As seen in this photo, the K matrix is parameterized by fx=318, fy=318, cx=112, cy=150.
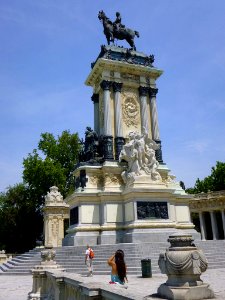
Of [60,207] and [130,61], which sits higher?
[130,61]

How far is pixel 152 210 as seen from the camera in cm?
2102

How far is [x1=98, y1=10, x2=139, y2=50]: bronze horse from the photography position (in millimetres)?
28438

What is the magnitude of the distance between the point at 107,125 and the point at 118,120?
1024 millimetres

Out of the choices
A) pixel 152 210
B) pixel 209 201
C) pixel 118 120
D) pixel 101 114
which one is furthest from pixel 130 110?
pixel 209 201

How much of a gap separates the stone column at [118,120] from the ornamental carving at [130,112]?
3.10 feet

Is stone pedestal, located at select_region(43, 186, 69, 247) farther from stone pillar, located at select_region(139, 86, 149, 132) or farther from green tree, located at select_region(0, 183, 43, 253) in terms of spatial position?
stone pillar, located at select_region(139, 86, 149, 132)

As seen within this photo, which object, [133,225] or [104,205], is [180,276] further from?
[104,205]

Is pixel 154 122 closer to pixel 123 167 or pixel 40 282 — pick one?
pixel 123 167

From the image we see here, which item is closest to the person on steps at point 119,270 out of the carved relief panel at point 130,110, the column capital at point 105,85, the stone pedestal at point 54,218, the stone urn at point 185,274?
the stone urn at point 185,274

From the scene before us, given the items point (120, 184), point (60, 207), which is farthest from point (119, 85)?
point (60, 207)

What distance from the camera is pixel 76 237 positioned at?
2106 cm

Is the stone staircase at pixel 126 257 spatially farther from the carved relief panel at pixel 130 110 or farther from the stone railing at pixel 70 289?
the carved relief panel at pixel 130 110

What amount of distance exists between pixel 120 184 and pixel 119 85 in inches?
326

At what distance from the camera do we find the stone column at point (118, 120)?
24469mm
